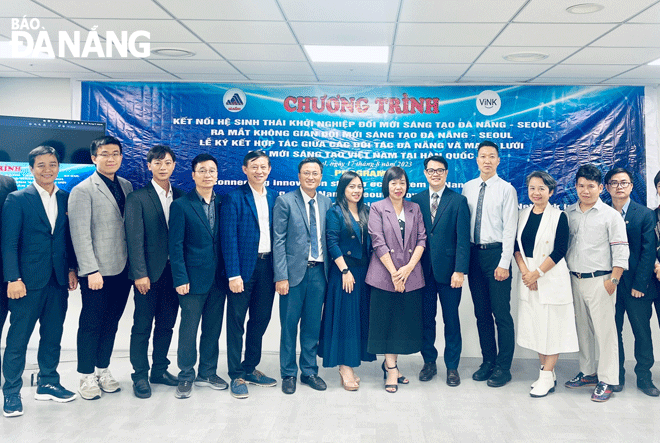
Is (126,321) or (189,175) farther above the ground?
(189,175)

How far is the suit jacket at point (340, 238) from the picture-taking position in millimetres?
3549

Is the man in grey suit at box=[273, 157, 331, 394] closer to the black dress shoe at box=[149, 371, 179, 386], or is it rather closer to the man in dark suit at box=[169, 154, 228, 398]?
the man in dark suit at box=[169, 154, 228, 398]

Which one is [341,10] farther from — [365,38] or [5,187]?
[5,187]

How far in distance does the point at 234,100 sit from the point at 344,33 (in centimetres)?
182

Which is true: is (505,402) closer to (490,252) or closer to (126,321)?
(490,252)

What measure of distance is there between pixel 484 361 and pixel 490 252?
0.80m

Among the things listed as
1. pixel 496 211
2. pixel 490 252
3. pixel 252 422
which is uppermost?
pixel 496 211

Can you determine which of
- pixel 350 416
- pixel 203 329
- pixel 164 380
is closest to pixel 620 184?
pixel 350 416

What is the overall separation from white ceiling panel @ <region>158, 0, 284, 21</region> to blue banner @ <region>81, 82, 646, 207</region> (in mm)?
1804

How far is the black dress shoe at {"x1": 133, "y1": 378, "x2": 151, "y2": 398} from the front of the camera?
3439 mm

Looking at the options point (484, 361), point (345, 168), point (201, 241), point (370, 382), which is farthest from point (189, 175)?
point (484, 361)

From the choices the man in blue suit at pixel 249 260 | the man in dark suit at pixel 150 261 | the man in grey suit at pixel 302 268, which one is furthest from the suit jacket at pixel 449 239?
the man in dark suit at pixel 150 261

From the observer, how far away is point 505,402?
3.39 meters

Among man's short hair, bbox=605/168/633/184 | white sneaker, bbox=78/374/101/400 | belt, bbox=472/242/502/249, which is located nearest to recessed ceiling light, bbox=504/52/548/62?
man's short hair, bbox=605/168/633/184
